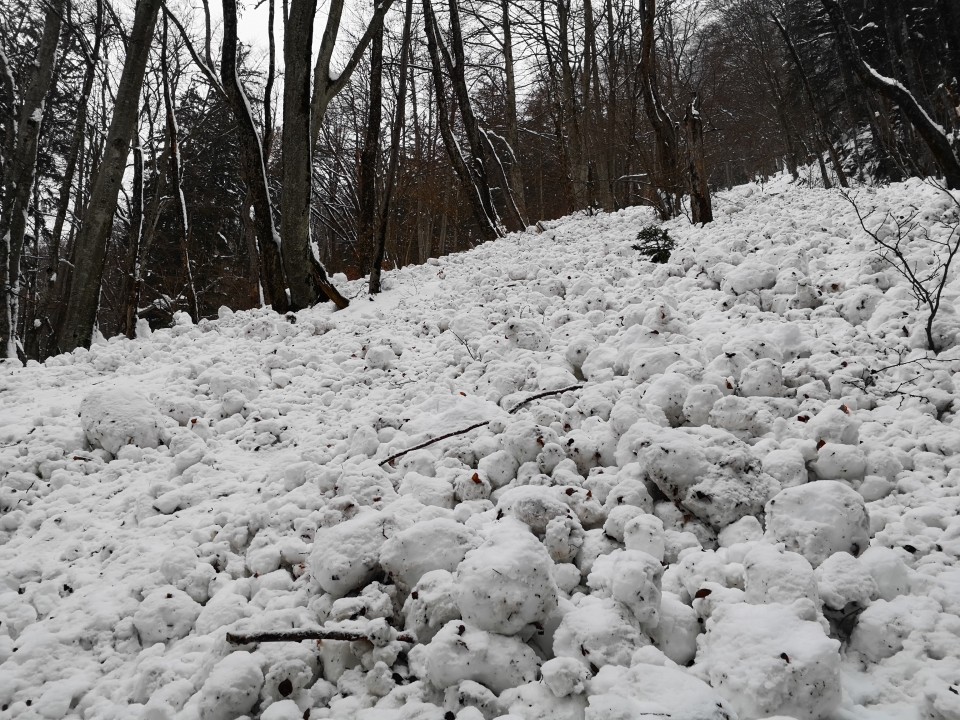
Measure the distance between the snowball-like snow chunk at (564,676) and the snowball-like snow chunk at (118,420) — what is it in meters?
2.13

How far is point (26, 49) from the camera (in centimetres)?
901

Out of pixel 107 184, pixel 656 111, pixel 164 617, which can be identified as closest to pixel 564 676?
pixel 164 617

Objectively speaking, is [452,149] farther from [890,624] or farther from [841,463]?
[890,624]

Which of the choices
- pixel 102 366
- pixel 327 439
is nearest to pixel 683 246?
pixel 327 439

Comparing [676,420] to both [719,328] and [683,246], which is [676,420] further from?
[683,246]

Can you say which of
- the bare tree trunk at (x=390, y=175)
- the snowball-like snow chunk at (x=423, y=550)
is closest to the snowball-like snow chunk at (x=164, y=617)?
the snowball-like snow chunk at (x=423, y=550)

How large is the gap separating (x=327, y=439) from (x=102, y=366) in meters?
2.43

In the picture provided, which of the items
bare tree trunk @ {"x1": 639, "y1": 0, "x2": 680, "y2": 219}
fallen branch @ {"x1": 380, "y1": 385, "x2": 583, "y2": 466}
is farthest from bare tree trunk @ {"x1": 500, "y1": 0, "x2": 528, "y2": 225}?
fallen branch @ {"x1": 380, "y1": 385, "x2": 583, "y2": 466}

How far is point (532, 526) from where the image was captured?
1.53m

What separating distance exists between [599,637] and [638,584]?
5.4 inches

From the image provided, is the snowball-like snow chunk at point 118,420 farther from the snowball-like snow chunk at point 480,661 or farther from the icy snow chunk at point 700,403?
the icy snow chunk at point 700,403

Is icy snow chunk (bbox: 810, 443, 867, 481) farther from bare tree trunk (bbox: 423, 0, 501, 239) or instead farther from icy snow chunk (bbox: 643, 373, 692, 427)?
bare tree trunk (bbox: 423, 0, 501, 239)

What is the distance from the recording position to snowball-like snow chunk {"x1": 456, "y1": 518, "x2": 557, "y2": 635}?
46.3 inches

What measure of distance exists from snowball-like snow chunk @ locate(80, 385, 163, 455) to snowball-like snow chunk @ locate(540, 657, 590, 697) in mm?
2129
